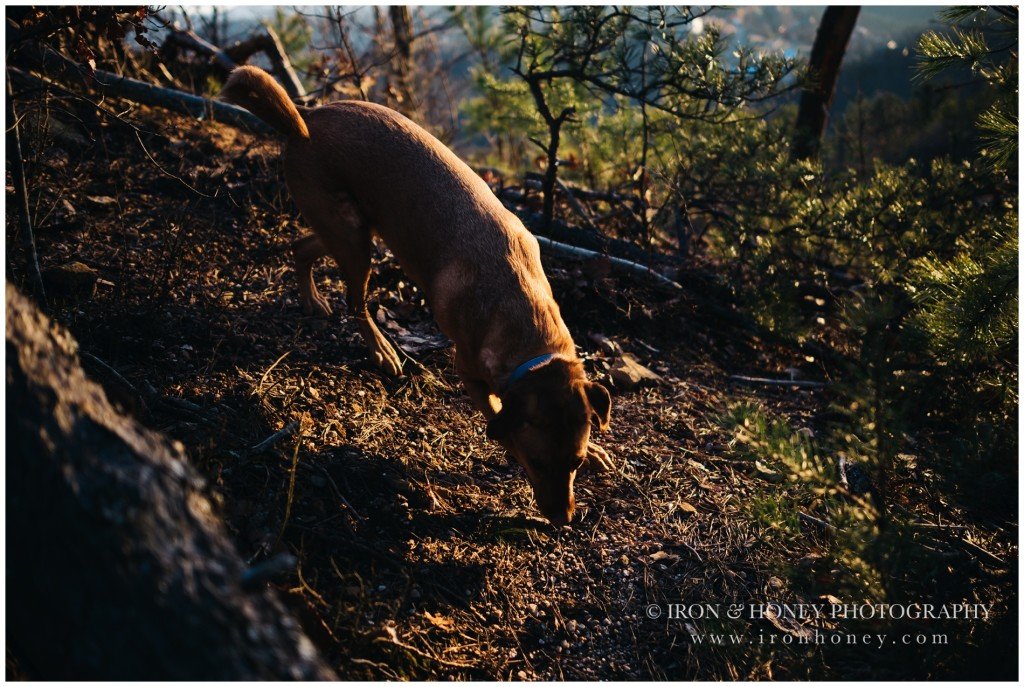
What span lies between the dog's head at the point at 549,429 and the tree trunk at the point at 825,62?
4428mm

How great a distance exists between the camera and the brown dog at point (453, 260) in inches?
111

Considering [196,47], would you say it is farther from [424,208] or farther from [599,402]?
Result: [599,402]

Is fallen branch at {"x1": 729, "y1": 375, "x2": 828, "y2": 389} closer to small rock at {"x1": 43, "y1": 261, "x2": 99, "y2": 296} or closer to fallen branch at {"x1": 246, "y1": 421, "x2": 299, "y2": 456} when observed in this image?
fallen branch at {"x1": 246, "y1": 421, "x2": 299, "y2": 456}

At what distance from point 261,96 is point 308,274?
1006 mm

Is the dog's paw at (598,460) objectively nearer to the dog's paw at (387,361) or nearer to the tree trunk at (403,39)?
the dog's paw at (387,361)

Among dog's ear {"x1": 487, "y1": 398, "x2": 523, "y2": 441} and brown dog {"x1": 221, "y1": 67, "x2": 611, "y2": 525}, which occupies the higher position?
brown dog {"x1": 221, "y1": 67, "x2": 611, "y2": 525}

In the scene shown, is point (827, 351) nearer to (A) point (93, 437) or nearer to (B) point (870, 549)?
(B) point (870, 549)

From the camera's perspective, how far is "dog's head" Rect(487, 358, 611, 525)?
2.79 meters

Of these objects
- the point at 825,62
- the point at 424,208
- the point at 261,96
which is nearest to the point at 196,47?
the point at 261,96

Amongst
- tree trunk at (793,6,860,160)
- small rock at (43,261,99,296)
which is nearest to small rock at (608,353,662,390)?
small rock at (43,261,99,296)

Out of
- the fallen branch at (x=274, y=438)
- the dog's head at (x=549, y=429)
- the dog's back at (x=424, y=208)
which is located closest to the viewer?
the fallen branch at (x=274, y=438)

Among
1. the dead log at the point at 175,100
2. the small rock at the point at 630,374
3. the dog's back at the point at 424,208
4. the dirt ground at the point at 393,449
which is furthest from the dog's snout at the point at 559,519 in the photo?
the dead log at the point at 175,100

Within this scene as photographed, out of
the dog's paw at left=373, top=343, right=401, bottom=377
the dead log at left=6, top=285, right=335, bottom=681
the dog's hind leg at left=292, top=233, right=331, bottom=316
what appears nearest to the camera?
the dead log at left=6, top=285, right=335, bottom=681

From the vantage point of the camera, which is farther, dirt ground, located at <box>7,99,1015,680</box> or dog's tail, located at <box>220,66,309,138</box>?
dog's tail, located at <box>220,66,309,138</box>
